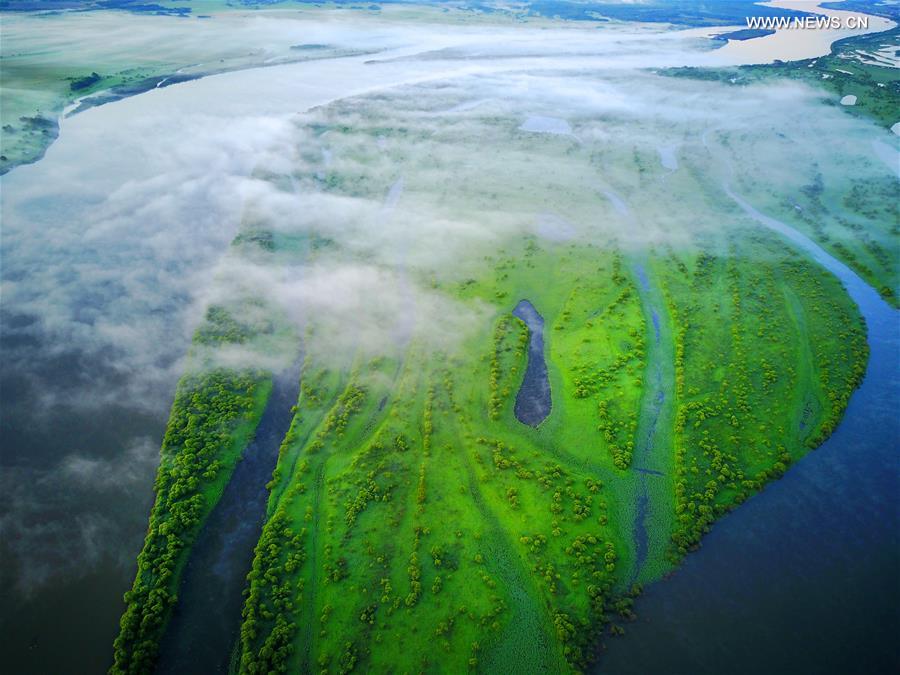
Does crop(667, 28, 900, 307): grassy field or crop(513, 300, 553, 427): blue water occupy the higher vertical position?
crop(667, 28, 900, 307): grassy field

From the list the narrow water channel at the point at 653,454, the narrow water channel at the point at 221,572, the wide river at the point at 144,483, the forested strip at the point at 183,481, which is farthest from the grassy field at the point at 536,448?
the forested strip at the point at 183,481

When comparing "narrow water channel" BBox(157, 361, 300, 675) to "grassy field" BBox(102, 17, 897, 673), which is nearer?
"narrow water channel" BBox(157, 361, 300, 675)

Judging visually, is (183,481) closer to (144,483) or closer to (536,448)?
(144,483)

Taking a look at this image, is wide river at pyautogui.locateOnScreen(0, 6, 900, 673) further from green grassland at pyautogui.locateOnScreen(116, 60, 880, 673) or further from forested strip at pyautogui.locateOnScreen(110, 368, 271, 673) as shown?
green grassland at pyautogui.locateOnScreen(116, 60, 880, 673)

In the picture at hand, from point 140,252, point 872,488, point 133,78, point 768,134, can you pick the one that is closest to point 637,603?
point 872,488

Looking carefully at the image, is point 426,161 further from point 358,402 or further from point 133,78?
point 133,78

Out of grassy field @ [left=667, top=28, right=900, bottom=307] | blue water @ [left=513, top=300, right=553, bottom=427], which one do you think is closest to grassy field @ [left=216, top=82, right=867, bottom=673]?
blue water @ [left=513, top=300, right=553, bottom=427]

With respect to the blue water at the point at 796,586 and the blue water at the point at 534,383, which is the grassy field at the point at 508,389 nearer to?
the blue water at the point at 534,383

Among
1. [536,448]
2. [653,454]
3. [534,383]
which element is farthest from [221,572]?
[653,454]
